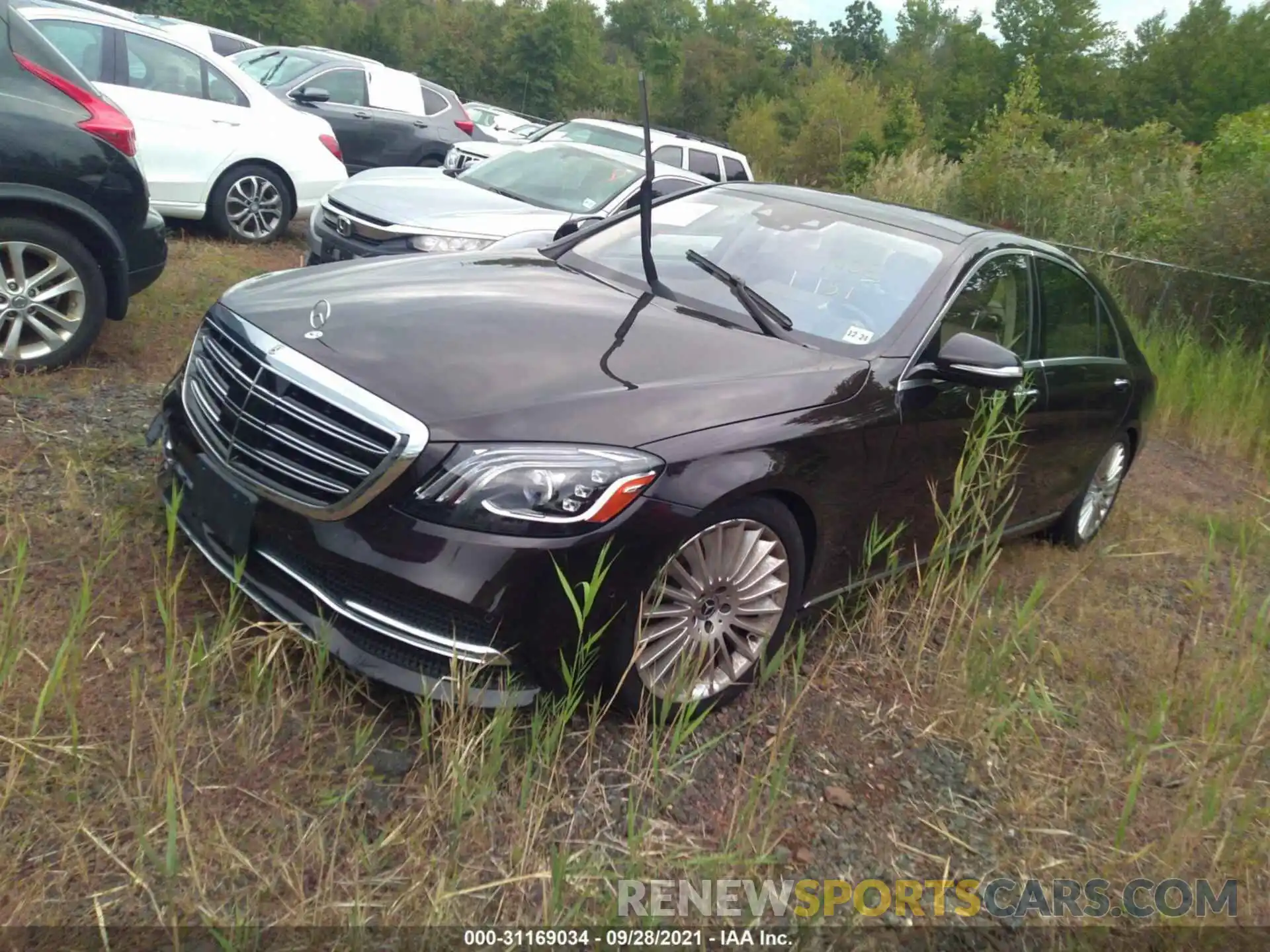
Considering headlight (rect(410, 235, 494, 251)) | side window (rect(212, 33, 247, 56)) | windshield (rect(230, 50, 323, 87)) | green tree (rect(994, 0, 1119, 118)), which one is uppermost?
green tree (rect(994, 0, 1119, 118))

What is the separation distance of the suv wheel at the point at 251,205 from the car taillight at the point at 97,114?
3.38 metres

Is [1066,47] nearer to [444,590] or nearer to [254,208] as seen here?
[254,208]

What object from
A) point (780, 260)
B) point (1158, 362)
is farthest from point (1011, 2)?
point (780, 260)

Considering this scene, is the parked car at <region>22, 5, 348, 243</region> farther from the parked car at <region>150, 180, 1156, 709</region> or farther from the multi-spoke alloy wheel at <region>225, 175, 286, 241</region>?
the parked car at <region>150, 180, 1156, 709</region>

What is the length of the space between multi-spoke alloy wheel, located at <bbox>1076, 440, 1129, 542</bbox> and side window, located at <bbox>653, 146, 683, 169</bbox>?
314 inches

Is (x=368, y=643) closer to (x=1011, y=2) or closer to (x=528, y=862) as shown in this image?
(x=528, y=862)

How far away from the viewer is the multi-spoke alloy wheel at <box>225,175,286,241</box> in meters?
8.34

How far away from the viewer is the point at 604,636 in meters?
2.89

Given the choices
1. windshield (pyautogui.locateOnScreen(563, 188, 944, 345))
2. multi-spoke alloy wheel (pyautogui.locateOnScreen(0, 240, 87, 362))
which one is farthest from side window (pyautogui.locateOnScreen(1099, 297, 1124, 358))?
multi-spoke alloy wheel (pyautogui.locateOnScreen(0, 240, 87, 362))

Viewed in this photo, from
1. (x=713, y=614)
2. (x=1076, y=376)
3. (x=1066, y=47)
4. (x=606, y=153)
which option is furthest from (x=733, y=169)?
(x=1066, y=47)

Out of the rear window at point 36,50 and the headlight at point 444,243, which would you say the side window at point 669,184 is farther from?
the rear window at point 36,50

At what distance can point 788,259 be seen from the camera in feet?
13.9

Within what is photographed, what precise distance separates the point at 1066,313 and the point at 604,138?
27.0 ft

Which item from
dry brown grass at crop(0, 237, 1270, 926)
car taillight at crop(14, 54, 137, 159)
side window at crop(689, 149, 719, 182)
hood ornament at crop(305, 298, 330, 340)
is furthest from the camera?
side window at crop(689, 149, 719, 182)
